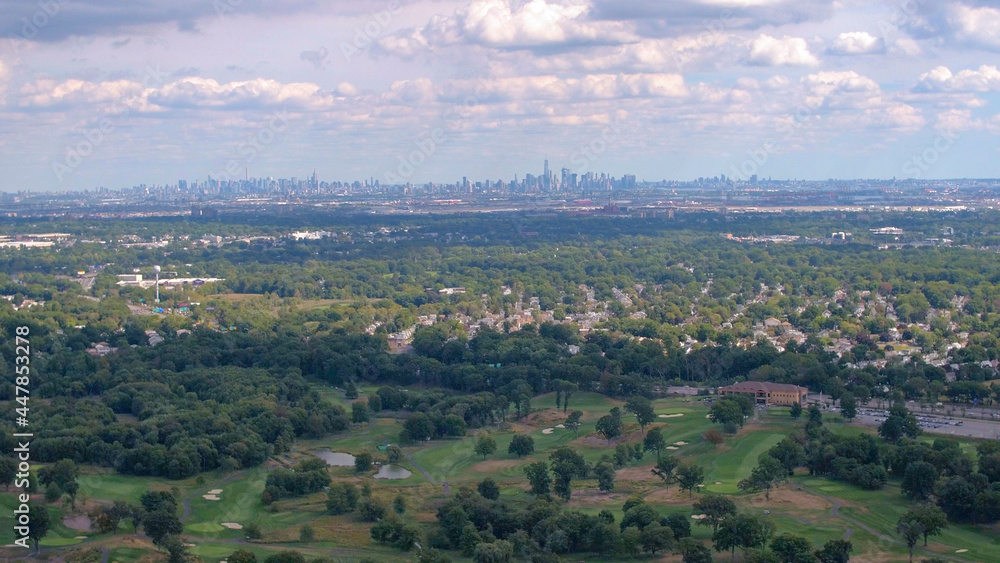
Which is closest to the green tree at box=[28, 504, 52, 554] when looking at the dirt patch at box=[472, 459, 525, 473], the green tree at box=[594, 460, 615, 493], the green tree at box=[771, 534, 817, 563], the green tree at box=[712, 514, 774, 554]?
the dirt patch at box=[472, 459, 525, 473]

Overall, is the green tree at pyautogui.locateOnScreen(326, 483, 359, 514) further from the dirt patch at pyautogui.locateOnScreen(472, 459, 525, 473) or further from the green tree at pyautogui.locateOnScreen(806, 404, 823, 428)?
the green tree at pyautogui.locateOnScreen(806, 404, 823, 428)

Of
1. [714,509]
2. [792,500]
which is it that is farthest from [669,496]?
[714,509]

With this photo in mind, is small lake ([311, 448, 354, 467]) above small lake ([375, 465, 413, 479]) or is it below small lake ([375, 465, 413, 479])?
below

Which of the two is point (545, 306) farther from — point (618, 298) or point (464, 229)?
point (464, 229)

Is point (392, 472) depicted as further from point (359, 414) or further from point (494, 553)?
point (494, 553)

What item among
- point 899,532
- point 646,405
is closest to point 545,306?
point 646,405

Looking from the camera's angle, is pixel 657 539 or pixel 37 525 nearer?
pixel 657 539

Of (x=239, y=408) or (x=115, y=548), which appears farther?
(x=239, y=408)
